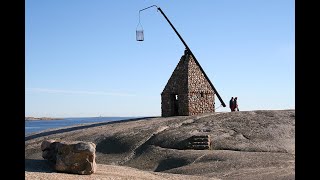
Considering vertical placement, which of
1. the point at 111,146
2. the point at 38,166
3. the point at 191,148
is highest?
the point at 38,166

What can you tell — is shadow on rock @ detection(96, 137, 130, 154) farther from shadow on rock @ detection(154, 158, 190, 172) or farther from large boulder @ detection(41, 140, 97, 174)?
large boulder @ detection(41, 140, 97, 174)

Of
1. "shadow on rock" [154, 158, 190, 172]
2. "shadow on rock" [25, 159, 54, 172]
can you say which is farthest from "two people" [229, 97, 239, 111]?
"shadow on rock" [25, 159, 54, 172]

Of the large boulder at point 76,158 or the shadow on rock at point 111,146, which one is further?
the shadow on rock at point 111,146

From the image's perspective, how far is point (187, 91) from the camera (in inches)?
1094

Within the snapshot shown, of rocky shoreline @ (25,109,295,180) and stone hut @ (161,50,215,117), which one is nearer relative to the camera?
rocky shoreline @ (25,109,295,180)

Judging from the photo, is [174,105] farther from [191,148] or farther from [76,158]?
[76,158]

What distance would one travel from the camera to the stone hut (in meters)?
28.0

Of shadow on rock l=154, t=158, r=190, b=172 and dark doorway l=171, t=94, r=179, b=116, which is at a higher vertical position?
dark doorway l=171, t=94, r=179, b=116

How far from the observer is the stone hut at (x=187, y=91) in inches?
1104

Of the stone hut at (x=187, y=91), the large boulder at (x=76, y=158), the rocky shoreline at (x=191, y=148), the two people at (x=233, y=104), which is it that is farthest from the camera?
the two people at (x=233, y=104)

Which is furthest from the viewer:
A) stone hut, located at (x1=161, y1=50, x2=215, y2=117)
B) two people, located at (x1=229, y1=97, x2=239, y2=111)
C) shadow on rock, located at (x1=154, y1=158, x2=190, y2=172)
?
two people, located at (x1=229, y1=97, x2=239, y2=111)

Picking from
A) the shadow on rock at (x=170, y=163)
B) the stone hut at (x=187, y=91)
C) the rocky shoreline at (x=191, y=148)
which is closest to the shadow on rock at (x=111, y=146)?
the rocky shoreline at (x=191, y=148)

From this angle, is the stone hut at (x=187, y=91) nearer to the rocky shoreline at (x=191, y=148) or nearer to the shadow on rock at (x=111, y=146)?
the rocky shoreline at (x=191, y=148)

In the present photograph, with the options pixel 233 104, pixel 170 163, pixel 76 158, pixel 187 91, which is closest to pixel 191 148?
pixel 170 163
